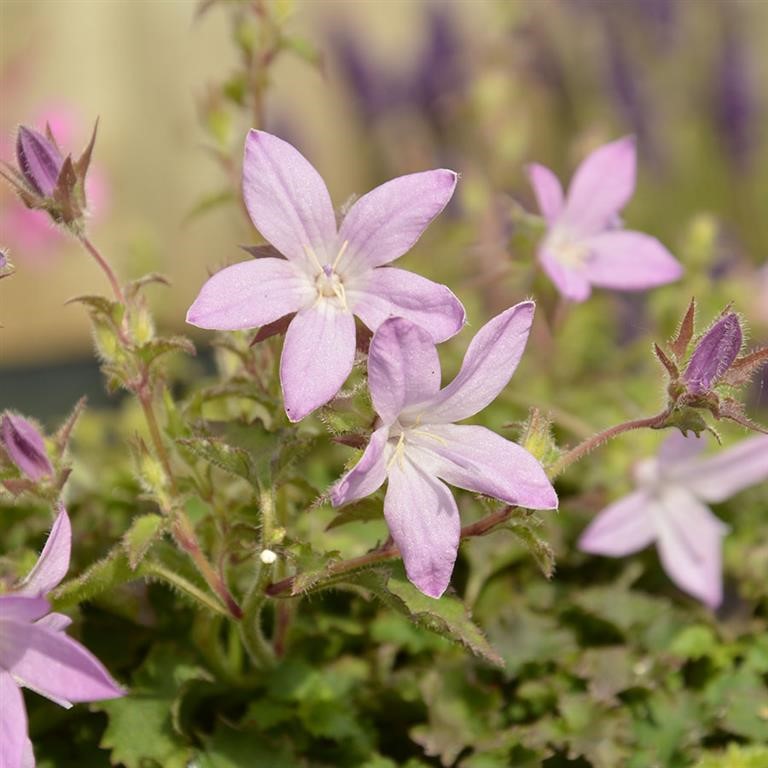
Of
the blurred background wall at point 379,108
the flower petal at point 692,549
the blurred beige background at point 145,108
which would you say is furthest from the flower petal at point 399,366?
the blurred beige background at point 145,108

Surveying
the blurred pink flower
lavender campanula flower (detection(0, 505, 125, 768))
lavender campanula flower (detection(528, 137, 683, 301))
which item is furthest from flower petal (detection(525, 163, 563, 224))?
the blurred pink flower

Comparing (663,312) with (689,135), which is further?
(689,135)

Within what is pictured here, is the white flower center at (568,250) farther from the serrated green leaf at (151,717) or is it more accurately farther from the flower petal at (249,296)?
the serrated green leaf at (151,717)

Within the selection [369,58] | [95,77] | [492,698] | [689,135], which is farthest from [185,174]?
[492,698]

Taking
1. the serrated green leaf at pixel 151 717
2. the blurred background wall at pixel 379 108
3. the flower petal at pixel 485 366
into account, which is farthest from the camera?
the blurred background wall at pixel 379 108

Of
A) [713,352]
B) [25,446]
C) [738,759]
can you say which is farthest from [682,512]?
[25,446]

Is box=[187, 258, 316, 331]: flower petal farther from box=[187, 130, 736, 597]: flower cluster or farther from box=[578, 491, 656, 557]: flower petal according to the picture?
box=[578, 491, 656, 557]: flower petal

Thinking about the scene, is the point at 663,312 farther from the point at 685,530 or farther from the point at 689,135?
the point at 689,135
